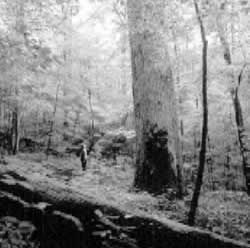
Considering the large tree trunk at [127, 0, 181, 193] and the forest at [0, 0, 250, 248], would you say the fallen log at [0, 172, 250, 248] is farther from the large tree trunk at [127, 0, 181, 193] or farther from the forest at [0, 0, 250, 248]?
the large tree trunk at [127, 0, 181, 193]

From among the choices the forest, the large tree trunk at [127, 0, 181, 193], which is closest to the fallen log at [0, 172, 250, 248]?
the forest

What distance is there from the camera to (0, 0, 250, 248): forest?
3338 millimetres

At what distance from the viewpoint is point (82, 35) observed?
61.7ft

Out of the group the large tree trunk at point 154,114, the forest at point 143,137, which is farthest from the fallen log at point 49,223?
the large tree trunk at point 154,114

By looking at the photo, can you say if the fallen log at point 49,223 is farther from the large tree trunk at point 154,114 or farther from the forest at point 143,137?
the large tree trunk at point 154,114

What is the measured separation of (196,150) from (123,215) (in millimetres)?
13687

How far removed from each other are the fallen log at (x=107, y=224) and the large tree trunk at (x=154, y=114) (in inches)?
132

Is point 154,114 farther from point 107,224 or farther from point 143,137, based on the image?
point 107,224

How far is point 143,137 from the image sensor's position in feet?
23.4

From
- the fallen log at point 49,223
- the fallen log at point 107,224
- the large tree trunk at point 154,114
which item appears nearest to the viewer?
the fallen log at point 107,224

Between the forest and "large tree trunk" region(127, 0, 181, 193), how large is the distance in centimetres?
2

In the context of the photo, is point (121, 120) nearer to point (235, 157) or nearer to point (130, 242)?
point (235, 157)

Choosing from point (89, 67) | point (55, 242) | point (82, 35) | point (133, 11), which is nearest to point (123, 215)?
point (55, 242)

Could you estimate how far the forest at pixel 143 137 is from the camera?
11.0ft
